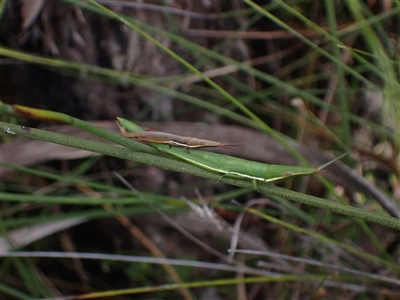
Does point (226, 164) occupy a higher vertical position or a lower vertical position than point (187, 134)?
higher

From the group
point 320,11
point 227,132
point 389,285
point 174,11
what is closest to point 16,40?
point 174,11

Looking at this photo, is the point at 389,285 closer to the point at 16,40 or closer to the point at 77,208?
the point at 77,208

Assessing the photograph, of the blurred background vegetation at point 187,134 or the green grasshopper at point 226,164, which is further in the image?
the blurred background vegetation at point 187,134

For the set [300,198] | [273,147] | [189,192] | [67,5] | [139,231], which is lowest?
[139,231]

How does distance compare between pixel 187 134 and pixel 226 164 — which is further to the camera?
pixel 187 134

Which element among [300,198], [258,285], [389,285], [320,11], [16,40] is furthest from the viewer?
[320,11]
